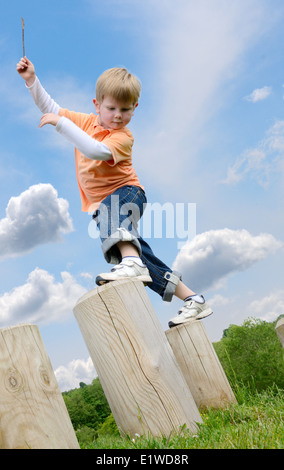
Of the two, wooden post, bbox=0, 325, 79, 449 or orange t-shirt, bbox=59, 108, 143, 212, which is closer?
wooden post, bbox=0, 325, 79, 449

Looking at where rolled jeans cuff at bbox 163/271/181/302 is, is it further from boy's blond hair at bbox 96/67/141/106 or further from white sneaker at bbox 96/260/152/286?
boy's blond hair at bbox 96/67/141/106

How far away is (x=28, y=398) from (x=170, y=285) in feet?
7.76

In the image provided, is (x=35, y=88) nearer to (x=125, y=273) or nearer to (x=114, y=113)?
(x=114, y=113)

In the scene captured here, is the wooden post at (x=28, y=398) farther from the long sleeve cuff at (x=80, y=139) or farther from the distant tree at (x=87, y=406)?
the distant tree at (x=87, y=406)

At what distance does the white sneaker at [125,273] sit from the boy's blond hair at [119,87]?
1.45m

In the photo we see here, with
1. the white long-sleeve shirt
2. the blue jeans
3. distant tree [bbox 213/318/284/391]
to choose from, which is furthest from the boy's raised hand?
distant tree [bbox 213/318/284/391]

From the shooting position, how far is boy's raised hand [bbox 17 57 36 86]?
4.71 m

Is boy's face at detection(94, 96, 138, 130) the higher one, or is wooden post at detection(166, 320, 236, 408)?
boy's face at detection(94, 96, 138, 130)

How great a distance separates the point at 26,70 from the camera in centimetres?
473

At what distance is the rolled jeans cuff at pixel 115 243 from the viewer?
13.3 feet

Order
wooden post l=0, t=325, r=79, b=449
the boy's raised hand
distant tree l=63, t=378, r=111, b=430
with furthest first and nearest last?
1. distant tree l=63, t=378, r=111, b=430
2. the boy's raised hand
3. wooden post l=0, t=325, r=79, b=449

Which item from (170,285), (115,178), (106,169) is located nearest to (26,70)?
(106,169)

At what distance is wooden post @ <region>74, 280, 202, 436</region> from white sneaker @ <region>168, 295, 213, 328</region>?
147 cm

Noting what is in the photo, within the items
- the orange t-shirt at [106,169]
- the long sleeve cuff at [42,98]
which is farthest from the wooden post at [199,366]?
the long sleeve cuff at [42,98]
